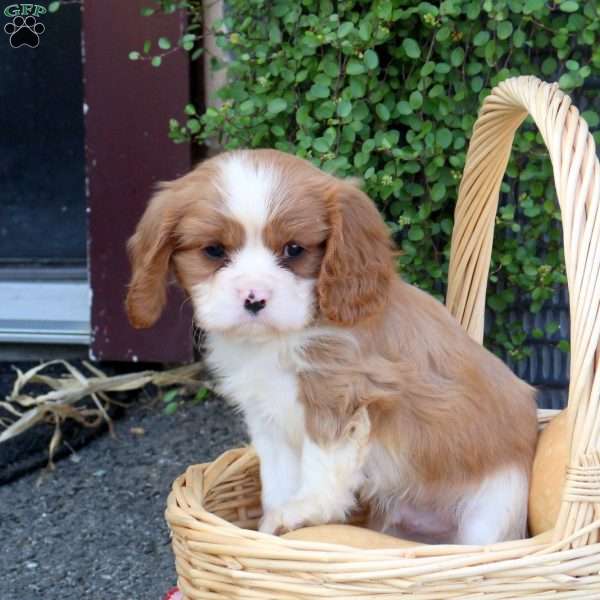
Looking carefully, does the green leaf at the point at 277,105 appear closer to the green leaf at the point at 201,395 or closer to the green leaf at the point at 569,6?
the green leaf at the point at 569,6

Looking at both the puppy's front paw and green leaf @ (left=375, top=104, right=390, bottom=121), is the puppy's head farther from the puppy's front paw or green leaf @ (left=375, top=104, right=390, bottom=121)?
green leaf @ (left=375, top=104, right=390, bottom=121)

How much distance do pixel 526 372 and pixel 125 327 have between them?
175 centimetres

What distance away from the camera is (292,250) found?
2.12 meters

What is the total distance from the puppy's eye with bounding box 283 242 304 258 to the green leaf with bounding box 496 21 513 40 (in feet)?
4.89

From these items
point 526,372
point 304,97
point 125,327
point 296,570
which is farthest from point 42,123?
point 296,570

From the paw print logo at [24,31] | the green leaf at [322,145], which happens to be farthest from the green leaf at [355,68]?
the paw print logo at [24,31]

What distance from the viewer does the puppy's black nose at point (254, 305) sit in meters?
2.03

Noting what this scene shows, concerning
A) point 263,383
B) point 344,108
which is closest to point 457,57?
point 344,108

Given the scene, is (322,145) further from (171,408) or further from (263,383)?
(171,408)

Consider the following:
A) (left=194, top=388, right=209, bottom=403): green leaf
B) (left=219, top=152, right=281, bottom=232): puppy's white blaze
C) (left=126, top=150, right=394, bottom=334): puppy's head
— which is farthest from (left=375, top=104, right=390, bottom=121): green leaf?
(left=194, top=388, right=209, bottom=403): green leaf

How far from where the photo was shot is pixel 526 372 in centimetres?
385

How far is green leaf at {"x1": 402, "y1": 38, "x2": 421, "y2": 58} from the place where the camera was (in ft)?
10.8

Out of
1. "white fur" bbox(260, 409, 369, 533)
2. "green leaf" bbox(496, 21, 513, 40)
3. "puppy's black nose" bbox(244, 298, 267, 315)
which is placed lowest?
"white fur" bbox(260, 409, 369, 533)

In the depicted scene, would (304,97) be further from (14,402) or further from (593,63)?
(14,402)
